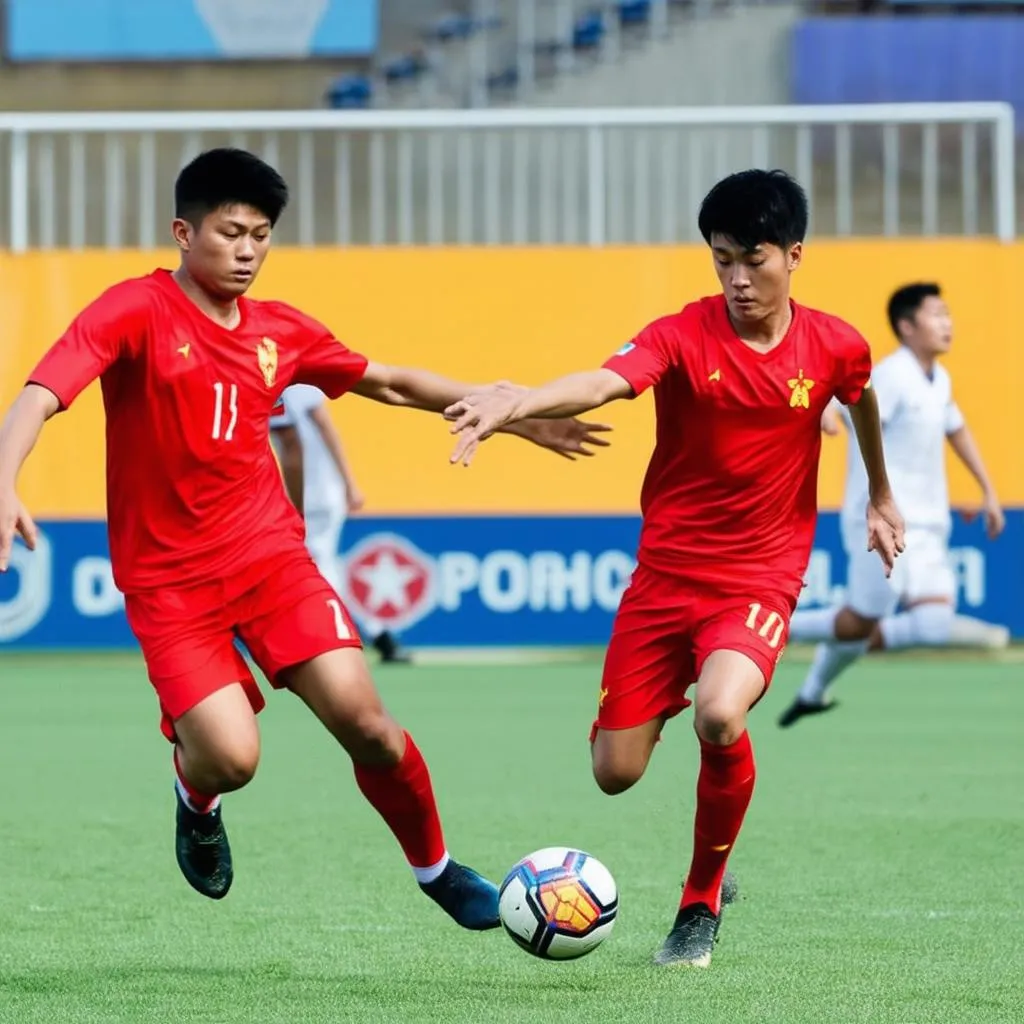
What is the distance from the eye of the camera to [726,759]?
19.3 ft

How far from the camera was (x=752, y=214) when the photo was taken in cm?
584

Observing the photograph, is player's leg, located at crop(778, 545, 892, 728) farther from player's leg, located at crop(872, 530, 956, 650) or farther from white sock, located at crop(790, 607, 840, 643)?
player's leg, located at crop(872, 530, 956, 650)

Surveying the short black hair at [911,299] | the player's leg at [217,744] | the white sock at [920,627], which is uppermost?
the short black hair at [911,299]

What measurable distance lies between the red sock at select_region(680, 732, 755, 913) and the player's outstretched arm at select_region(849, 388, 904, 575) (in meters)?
0.80

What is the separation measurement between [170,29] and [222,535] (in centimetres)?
1445

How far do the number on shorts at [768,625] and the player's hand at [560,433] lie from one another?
0.63 m

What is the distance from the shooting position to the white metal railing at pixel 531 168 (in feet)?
50.4

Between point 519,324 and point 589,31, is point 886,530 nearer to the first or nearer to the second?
point 519,324

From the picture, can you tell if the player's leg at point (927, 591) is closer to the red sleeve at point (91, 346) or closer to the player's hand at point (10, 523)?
the red sleeve at point (91, 346)

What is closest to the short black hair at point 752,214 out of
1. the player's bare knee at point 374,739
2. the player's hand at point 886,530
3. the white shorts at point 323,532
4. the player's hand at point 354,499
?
the player's hand at point 886,530

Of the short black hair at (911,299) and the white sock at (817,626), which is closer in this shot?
the white sock at (817,626)

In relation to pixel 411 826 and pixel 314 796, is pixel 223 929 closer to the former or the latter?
pixel 411 826

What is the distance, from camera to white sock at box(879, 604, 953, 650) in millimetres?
12031

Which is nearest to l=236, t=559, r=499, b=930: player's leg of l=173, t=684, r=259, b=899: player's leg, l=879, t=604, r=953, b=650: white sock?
l=173, t=684, r=259, b=899: player's leg
